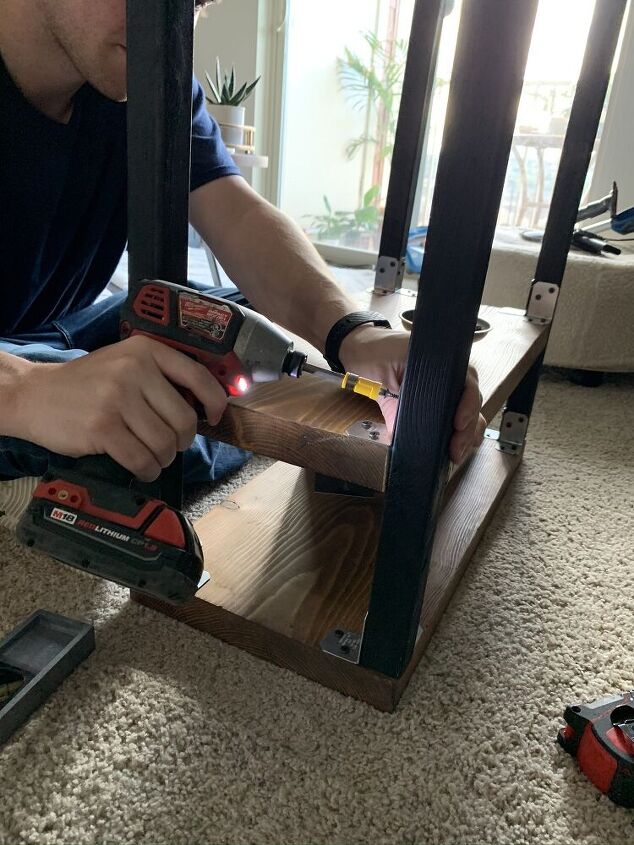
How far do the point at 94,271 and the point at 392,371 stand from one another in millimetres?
597

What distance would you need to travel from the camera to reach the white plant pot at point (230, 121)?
1.90m

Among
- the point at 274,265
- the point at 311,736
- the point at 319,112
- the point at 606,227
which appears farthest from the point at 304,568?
the point at 319,112

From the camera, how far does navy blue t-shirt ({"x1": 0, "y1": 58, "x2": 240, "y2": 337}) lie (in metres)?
0.81

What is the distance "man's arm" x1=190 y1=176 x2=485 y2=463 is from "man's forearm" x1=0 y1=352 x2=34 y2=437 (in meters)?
0.35

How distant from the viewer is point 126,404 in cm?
54

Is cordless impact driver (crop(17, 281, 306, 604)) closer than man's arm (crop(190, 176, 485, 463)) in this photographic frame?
Yes

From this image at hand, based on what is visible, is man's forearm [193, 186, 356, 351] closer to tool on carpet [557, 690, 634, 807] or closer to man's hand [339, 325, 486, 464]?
man's hand [339, 325, 486, 464]

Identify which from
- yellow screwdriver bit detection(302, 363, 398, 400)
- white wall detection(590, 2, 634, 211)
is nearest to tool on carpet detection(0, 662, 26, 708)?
yellow screwdriver bit detection(302, 363, 398, 400)

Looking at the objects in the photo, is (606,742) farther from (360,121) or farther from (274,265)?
(360,121)

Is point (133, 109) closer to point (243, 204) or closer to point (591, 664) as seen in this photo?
point (243, 204)

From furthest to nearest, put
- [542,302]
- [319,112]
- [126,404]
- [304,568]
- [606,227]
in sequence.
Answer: [319,112] < [606,227] < [542,302] < [304,568] < [126,404]

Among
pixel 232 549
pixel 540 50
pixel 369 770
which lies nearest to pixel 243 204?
pixel 232 549

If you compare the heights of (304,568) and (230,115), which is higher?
(230,115)

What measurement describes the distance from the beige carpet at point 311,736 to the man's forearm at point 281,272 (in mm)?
413
